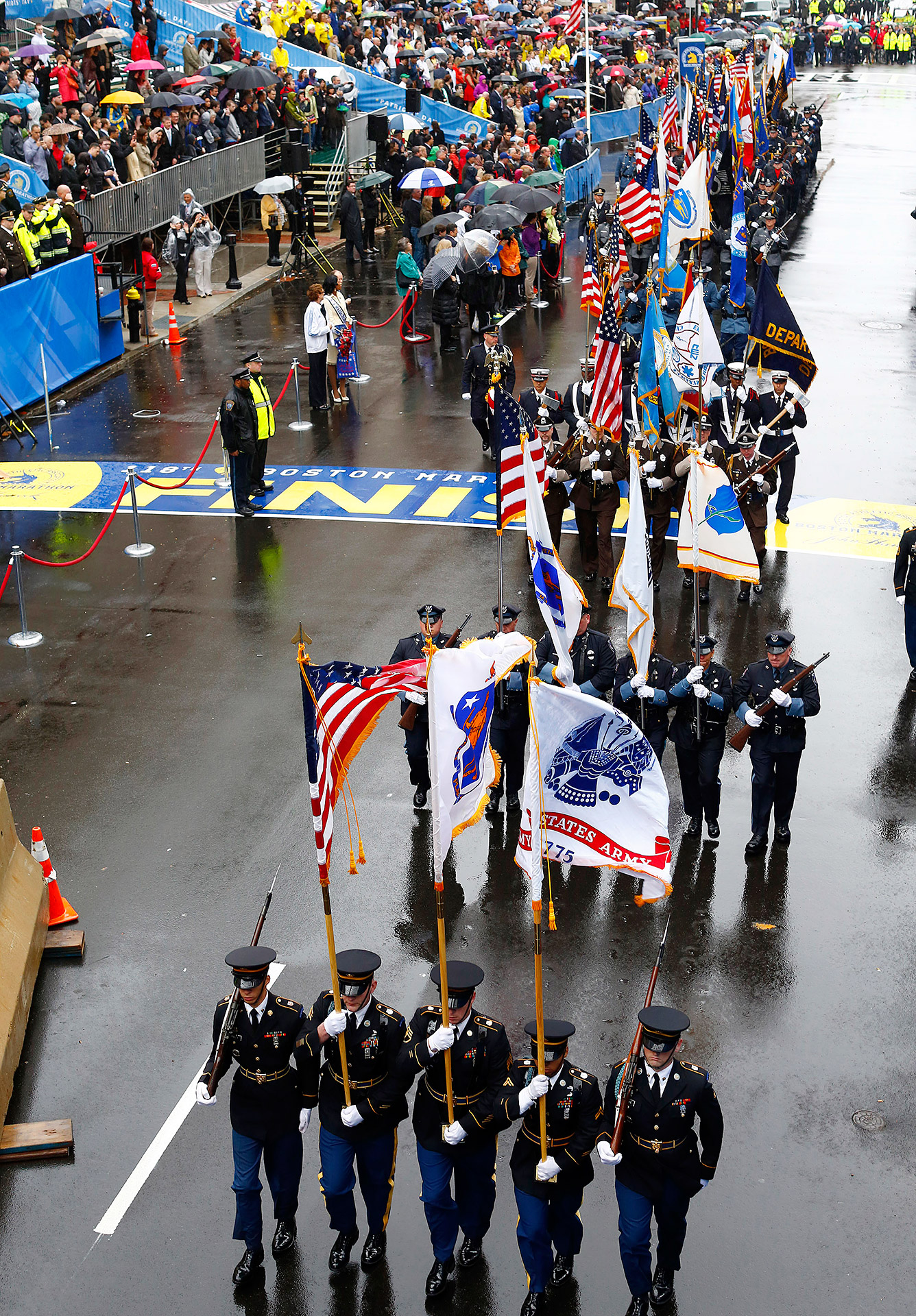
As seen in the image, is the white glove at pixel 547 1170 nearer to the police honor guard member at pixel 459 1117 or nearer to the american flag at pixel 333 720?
the police honor guard member at pixel 459 1117

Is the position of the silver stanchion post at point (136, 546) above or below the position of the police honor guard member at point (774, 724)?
below

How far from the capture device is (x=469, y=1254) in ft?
23.6

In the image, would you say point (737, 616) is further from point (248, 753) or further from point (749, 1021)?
point (749, 1021)

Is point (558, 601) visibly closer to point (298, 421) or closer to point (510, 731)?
point (510, 731)

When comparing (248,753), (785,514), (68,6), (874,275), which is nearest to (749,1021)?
(248,753)

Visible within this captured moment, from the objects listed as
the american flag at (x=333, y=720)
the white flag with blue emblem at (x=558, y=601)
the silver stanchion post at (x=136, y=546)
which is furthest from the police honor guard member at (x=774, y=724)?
the silver stanchion post at (x=136, y=546)

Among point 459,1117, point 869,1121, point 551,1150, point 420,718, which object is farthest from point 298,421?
point 551,1150

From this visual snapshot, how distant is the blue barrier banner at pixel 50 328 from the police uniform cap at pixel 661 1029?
17057 mm

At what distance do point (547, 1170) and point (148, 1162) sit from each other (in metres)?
2.49

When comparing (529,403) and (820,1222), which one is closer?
(820,1222)

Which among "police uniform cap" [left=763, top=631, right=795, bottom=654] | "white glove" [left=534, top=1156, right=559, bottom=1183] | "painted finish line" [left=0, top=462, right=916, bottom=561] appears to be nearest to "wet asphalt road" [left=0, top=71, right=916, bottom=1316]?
"painted finish line" [left=0, top=462, right=916, bottom=561]

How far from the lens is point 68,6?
113 ft

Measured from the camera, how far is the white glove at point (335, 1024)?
271 inches

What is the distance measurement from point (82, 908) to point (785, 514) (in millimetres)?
9680
